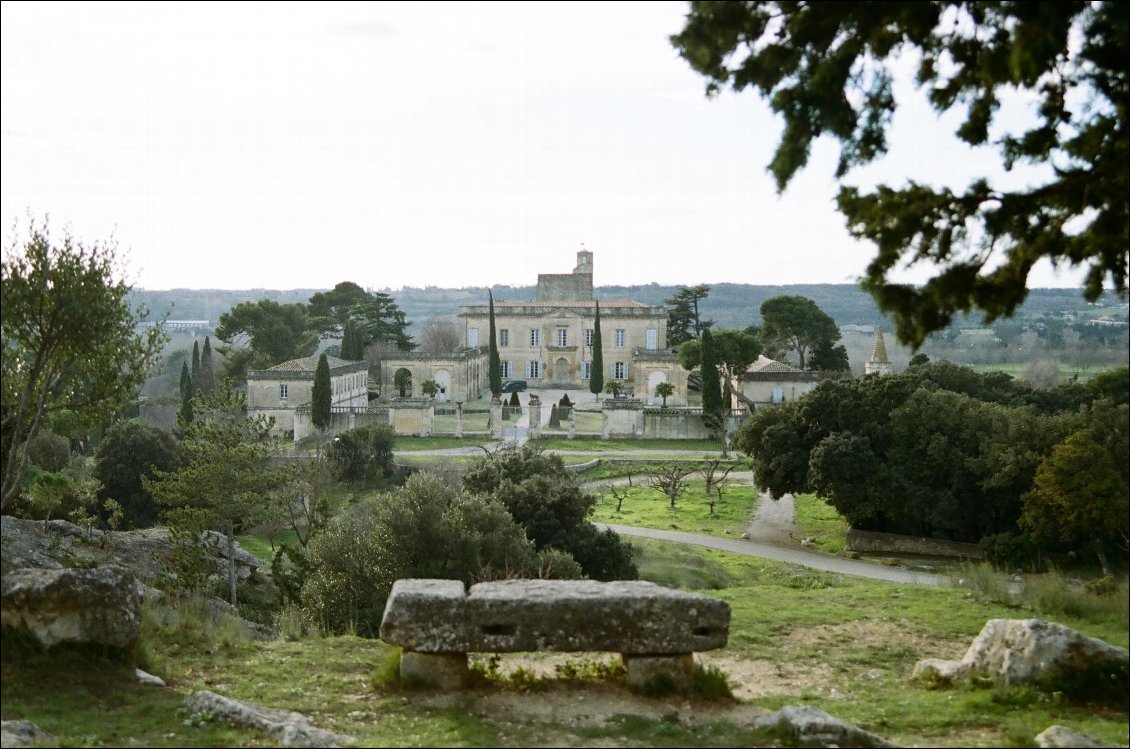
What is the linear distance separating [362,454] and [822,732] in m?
31.7

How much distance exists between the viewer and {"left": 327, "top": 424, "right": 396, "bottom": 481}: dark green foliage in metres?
37.3

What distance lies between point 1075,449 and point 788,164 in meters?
15.6

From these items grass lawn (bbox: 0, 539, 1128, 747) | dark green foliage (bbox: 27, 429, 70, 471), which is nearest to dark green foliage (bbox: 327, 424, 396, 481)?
dark green foliage (bbox: 27, 429, 70, 471)

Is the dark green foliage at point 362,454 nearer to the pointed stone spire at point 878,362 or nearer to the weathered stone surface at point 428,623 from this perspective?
the pointed stone spire at point 878,362

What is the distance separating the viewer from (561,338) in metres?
68.6

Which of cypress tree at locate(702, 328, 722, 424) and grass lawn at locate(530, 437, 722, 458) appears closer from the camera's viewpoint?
grass lawn at locate(530, 437, 722, 458)

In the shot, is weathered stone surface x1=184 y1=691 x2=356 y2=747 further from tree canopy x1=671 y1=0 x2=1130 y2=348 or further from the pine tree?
the pine tree

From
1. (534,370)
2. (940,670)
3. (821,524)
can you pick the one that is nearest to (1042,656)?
(940,670)

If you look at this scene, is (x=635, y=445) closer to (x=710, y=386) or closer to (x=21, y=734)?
(x=710, y=386)

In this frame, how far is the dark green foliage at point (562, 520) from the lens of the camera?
63.3 feet

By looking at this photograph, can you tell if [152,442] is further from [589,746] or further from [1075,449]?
[589,746]

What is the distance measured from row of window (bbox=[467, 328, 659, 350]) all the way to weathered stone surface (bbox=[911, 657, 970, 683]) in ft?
188

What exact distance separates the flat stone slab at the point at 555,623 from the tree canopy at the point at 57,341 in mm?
3990

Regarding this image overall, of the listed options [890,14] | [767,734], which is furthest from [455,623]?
[890,14]
